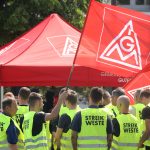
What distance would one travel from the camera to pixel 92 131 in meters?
12.1

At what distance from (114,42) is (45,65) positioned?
194 centimetres

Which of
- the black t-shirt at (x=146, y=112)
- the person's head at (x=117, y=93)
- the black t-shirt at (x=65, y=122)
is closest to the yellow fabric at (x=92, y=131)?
the black t-shirt at (x=146, y=112)

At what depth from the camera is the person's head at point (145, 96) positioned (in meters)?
13.7

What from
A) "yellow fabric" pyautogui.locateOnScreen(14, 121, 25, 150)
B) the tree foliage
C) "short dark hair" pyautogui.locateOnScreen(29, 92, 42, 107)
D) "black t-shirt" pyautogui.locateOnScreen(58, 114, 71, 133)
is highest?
the tree foliage

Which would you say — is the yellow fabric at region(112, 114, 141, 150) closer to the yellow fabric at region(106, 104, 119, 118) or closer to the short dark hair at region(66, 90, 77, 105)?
the yellow fabric at region(106, 104, 119, 118)

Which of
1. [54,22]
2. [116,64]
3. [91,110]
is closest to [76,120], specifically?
[91,110]

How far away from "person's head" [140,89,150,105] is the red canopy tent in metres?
1.18

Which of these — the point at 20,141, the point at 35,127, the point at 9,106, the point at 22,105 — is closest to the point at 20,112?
the point at 22,105

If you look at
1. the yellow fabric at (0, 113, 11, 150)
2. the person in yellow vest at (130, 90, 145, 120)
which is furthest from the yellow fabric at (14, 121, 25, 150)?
the person in yellow vest at (130, 90, 145, 120)

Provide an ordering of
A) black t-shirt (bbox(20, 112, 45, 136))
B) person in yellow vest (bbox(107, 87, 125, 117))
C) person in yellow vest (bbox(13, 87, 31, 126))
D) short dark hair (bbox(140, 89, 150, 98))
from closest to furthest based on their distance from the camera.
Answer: black t-shirt (bbox(20, 112, 45, 136)) → short dark hair (bbox(140, 89, 150, 98)) → person in yellow vest (bbox(107, 87, 125, 117)) → person in yellow vest (bbox(13, 87, 31, 126))

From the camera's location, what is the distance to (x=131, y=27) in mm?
13352

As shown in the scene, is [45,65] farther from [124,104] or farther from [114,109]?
[124,104]

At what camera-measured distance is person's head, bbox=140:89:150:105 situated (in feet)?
44.8

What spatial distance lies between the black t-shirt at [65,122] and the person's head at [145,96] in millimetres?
1343
